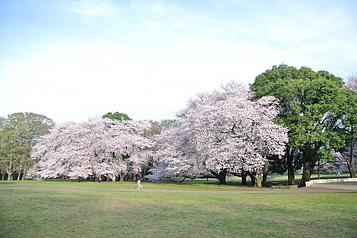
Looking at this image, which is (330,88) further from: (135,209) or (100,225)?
(100,225)

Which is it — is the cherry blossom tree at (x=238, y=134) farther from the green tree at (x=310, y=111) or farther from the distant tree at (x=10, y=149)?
the distant tree at (x=10, y=149)

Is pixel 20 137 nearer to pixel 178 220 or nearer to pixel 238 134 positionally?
pixel 238 134

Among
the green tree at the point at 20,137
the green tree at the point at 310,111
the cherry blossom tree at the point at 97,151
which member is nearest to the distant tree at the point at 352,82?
the green tree at the point at 310,111

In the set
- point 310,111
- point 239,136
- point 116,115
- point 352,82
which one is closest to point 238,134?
point 239,136

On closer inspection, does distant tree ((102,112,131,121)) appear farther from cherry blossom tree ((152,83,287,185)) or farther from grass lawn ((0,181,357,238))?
grass lawn ((0,181,357,238))

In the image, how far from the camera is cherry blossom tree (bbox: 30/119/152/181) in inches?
1738

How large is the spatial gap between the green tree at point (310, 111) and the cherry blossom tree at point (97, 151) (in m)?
20.0

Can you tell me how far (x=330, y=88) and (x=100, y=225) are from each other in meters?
25.9

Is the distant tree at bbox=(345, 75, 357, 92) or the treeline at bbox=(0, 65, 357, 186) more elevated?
the distant tree at bbox=(345, 75, 357, 92)

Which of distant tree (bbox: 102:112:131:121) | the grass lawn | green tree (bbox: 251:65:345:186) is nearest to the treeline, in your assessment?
green tree (bbox: 251:65:345:186)

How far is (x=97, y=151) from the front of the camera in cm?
4450

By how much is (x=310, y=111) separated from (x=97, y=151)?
89.7 ft

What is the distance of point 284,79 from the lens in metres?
33.4

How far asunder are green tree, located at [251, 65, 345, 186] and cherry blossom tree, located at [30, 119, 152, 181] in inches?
786
